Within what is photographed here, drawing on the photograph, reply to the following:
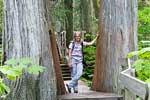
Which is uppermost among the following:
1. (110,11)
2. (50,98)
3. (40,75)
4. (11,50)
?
(110,11)

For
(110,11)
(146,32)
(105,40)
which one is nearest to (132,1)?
(110,11)

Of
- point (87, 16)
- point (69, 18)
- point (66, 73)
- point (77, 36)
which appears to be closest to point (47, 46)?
point (77, 36)

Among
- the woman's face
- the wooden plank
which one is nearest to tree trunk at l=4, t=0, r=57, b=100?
the woman's face

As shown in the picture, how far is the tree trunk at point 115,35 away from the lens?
24.1 ft

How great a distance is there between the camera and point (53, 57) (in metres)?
7.39

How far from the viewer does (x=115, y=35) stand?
7418 mm

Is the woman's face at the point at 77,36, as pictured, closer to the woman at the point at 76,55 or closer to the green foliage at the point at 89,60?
the woman at the point at 76,55

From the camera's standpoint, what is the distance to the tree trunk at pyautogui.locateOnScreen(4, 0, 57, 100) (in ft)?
21.3

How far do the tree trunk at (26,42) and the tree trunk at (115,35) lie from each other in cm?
152

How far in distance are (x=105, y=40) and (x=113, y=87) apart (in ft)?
3.38

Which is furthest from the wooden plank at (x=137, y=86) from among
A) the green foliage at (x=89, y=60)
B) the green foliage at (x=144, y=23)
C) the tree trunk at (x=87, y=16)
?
the tree trunk at (x=87, y=16)

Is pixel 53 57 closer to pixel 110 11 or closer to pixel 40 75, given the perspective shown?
pixel 40 75

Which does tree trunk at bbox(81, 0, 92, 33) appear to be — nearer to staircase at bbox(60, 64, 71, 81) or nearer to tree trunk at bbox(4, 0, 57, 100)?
staircase at bbox(60, 64, 71, 81)

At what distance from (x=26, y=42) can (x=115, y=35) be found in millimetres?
1974
